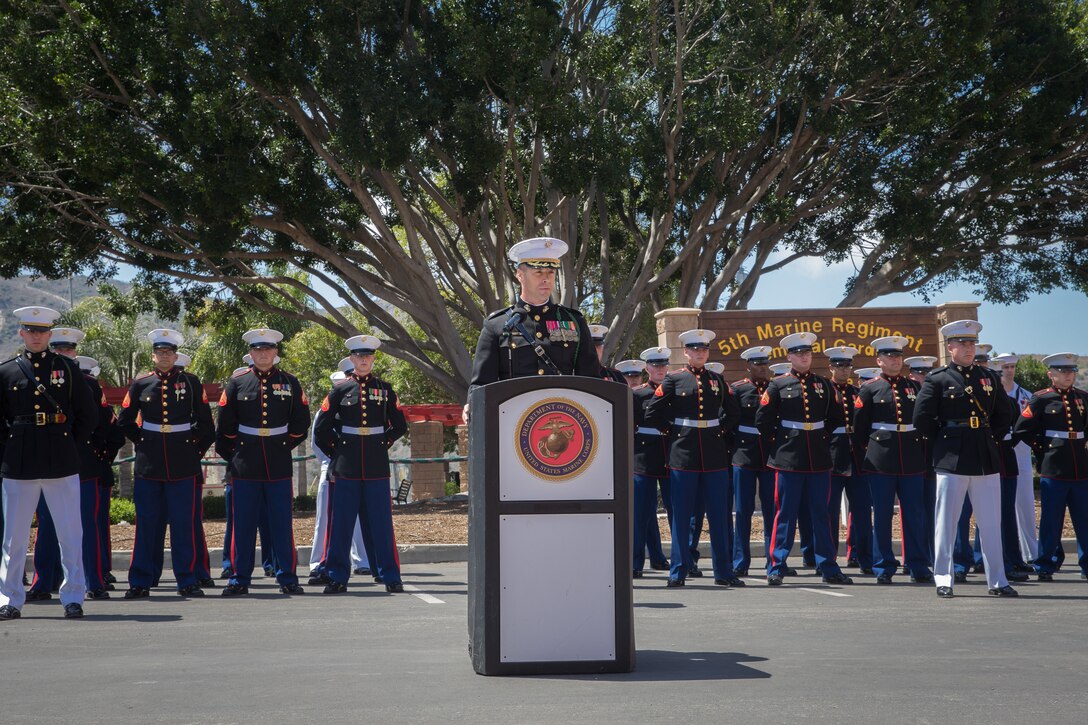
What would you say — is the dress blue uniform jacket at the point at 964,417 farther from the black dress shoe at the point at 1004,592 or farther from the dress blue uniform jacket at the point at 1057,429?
the dress blue uniform jacket at the point at 1057,429

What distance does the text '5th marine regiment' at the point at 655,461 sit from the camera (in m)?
8.72

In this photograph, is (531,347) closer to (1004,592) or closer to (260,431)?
(260,431)

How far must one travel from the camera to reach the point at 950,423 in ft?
31.6

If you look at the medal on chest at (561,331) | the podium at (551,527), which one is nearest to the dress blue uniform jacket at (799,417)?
the medal on chest at (561,331)

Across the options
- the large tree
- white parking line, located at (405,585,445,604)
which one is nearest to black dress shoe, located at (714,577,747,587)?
white parking line, located at (405,585,445,604)

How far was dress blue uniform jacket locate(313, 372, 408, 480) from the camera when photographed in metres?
10.3

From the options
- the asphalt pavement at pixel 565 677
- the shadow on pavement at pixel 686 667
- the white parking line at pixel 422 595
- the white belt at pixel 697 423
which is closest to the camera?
the asphalt pavement at pixel 565 677

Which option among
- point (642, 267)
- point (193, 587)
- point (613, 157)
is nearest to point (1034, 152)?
point (642, 267)

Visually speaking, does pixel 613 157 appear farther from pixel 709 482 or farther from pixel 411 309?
pixel 709 482

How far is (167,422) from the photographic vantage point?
10164mm

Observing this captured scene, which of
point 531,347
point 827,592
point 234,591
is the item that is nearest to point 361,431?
point 234,591

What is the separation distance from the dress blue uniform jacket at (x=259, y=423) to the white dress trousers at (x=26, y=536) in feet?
6.15

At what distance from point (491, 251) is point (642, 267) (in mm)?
3039

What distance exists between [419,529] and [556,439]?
35.7 ft
